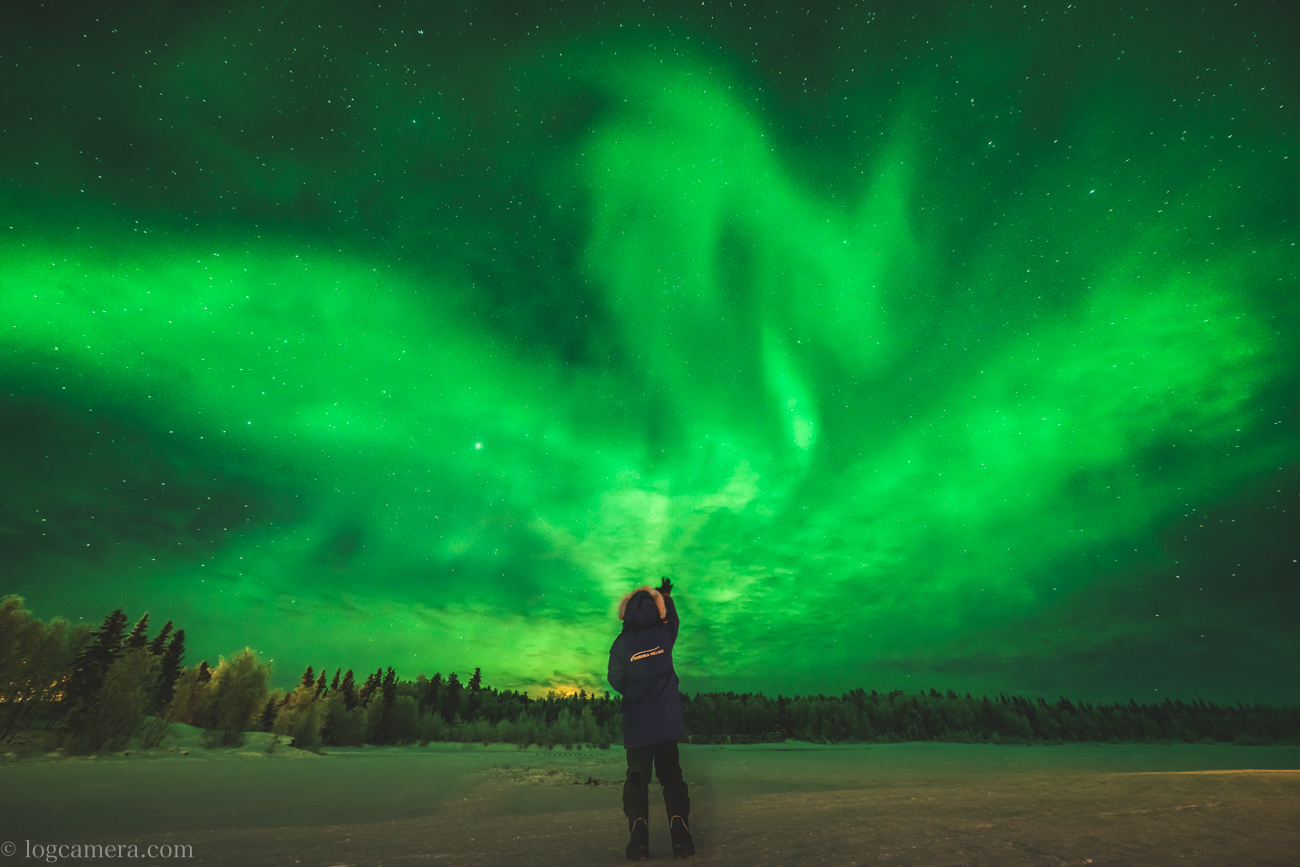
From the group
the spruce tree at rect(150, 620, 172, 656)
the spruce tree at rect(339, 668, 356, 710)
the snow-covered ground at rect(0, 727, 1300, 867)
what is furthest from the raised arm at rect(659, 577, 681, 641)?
the spruce tree at rect(339, 668, 356, 710)

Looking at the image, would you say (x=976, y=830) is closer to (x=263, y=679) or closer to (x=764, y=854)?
(x=764, y=854)

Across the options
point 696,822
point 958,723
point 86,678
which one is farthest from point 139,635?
point 958,723

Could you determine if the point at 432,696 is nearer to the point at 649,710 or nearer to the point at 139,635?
Answer: the point at 139,635

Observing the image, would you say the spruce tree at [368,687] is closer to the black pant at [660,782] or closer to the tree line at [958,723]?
the tree line at [958,723]

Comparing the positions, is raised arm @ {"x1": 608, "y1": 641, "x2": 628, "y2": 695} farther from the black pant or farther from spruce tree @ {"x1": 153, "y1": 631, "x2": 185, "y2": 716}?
spruce tree @ {"x1": 153, "y1": 631, "x2": 185, "y2": 716}

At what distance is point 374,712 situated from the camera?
62.2m

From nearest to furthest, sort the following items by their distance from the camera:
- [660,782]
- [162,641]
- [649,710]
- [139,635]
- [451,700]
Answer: [660,782] < [649,710] < [139,635] < [162,641] < [451,700]

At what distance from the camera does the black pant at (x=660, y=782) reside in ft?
16.8

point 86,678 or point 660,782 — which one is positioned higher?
point 86,678

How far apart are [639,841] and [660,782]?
0.55 m

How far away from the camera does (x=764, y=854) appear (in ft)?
15.8

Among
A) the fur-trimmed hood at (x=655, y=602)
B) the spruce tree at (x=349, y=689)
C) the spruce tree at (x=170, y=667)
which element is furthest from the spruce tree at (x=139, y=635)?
the fur-trimmed hood at (x=655, y=602)

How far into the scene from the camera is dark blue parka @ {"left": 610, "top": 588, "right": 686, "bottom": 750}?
5523mm

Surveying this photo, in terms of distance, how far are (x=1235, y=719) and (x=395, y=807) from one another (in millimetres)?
191796
